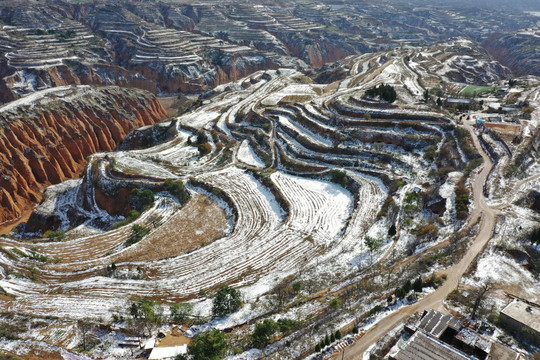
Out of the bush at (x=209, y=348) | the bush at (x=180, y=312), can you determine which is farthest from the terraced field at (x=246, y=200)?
the bush at (x=209, y=348)

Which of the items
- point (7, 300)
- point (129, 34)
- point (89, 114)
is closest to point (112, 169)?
point (7, 300)

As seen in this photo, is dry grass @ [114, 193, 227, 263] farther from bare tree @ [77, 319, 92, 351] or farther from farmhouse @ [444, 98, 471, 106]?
farmhouse @ [444, 98, 471, 106]

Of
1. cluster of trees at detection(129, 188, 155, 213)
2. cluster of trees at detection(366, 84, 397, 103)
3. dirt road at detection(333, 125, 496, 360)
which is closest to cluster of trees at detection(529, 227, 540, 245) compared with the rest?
dirt road at detection(333, 125, 496, 360)

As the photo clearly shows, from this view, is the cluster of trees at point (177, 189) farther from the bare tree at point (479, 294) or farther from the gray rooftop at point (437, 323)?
the bare tree at point (479, 294)

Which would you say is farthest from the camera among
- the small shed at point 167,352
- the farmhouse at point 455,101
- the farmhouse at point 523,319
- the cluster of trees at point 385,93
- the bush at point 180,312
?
the farmhouse at point 455,101

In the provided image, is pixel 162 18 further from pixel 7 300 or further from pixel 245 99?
pixel 7 300
